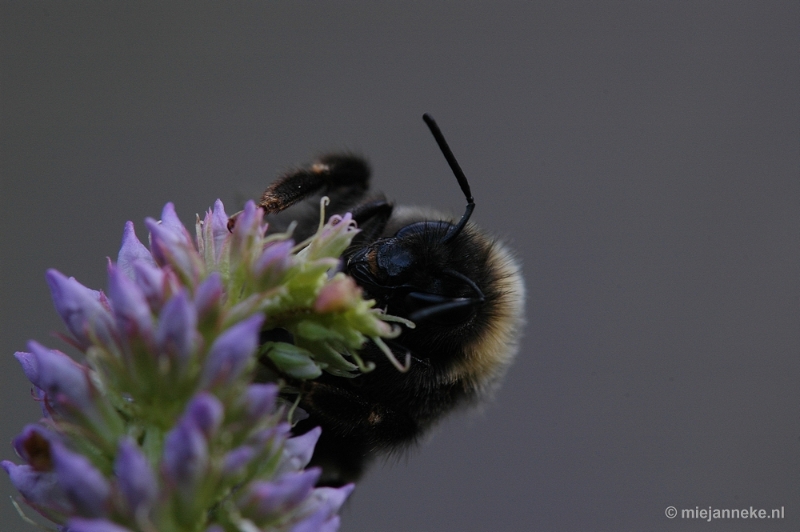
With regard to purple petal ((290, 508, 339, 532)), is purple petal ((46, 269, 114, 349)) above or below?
above

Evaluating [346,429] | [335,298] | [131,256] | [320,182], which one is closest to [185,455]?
[335,298]

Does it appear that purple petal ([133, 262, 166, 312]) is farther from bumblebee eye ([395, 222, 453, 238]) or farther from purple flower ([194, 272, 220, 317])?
bumblebee eye ([395, 222, 453, 238])

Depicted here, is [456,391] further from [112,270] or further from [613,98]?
[613,98]

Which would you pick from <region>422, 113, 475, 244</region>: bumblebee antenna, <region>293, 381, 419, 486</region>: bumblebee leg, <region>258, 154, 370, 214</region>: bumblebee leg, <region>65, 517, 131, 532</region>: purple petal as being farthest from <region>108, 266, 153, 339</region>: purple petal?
<region>422, 113, 475, 244</region>: bumblebee antenna

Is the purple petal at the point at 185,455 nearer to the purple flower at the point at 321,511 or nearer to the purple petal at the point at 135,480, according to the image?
the purple petal at the point at 135,480

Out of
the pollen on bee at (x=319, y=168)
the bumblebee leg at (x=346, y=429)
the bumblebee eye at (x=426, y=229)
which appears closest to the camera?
the bumblebee leg at (x=346, y=429)

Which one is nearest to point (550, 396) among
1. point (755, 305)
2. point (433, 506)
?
point (433, 506)

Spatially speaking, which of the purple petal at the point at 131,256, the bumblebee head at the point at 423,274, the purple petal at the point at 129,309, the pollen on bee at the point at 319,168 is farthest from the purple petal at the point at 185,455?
the pollen on bee at the point at 319,168
